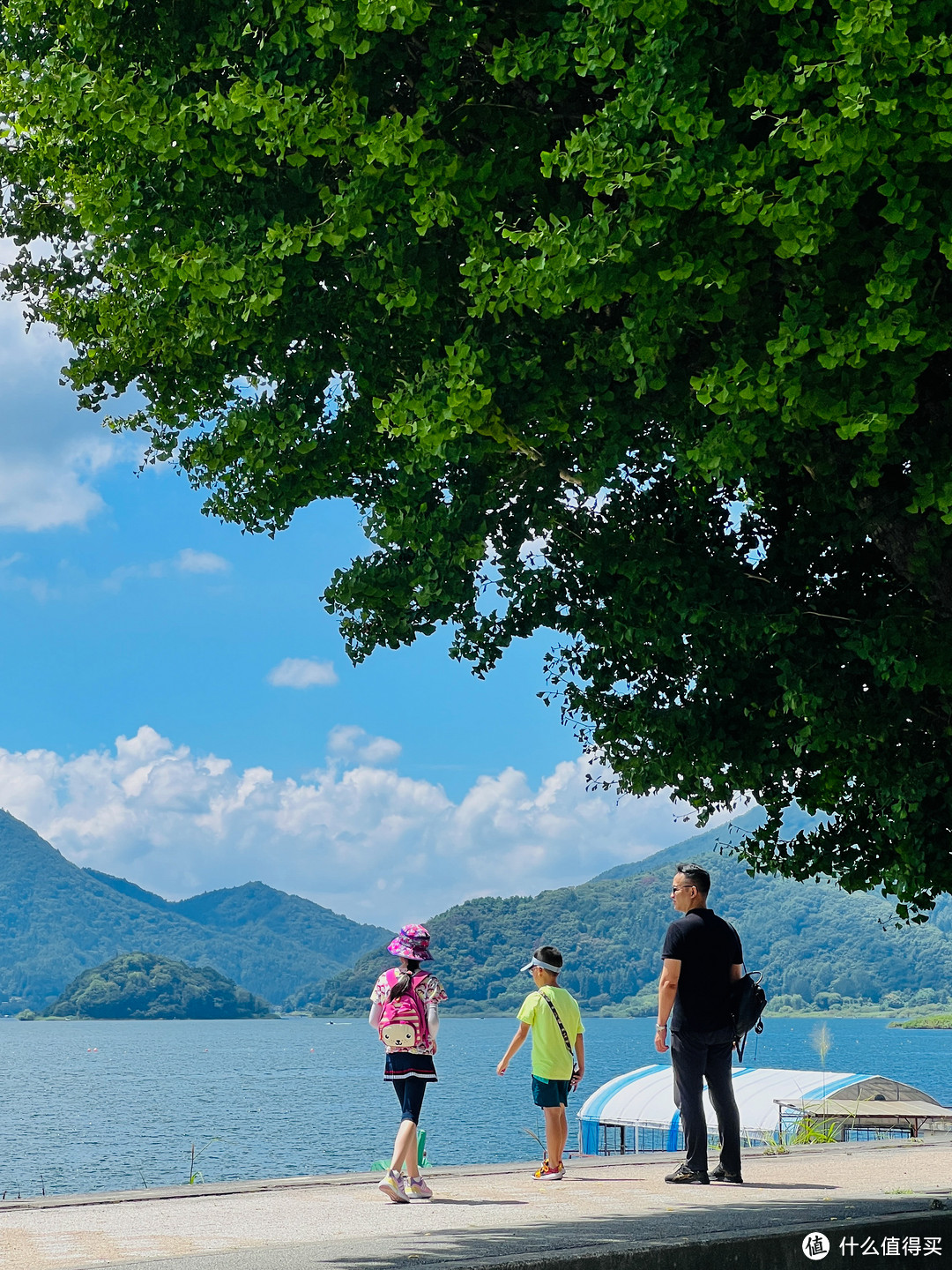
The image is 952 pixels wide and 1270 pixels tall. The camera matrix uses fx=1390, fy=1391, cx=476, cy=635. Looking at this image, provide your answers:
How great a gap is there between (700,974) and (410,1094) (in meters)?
2.23

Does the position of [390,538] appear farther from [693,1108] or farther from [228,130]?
[693,1108]

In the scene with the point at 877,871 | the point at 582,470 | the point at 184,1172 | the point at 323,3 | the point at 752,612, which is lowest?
the point at 184,1172

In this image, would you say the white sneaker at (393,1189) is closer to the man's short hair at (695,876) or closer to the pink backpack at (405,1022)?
the pink backpack at (405,1022)

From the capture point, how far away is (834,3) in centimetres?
596

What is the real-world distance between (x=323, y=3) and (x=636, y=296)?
206cm

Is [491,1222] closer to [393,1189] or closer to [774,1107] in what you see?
[393,1189]

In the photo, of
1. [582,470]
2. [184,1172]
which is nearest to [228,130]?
[582,470]

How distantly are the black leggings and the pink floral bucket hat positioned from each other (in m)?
0.85

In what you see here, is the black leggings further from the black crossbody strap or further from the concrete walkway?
the black crossbody strap

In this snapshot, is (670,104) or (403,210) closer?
(670,104)

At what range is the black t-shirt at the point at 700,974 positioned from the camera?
9.67 m

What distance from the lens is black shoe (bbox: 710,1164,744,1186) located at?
10039 mm

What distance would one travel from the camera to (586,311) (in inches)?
325

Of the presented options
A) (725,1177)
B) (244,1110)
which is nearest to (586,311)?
(725,1177)
